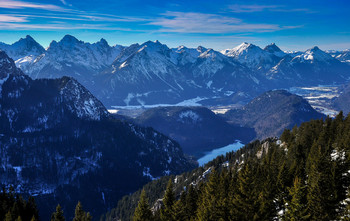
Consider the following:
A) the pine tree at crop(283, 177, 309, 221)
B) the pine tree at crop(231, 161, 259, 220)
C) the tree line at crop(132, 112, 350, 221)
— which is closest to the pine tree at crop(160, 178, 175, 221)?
the tree line at crop(132, 112, 350, 221)

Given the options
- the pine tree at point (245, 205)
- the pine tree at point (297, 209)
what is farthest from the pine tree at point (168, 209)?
the pine tree at point (297, 209)

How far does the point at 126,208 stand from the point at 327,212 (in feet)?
533

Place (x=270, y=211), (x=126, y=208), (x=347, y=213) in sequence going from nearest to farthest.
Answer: (x=347, y=213) → (x=270, y=211) → (x=126, y=208)

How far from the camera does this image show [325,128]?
110 m

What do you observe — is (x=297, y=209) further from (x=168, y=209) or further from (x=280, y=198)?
(x=168, y=209)

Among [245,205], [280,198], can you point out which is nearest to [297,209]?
[245,205]

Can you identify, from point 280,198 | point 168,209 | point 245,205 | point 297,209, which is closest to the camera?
point 297,209

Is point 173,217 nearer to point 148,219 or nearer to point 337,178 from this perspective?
point 148,219

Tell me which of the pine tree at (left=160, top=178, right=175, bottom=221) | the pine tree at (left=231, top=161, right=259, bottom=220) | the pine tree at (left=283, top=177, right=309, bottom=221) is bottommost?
the pine tree at (left=160, top=178, right=175, bottom=221)

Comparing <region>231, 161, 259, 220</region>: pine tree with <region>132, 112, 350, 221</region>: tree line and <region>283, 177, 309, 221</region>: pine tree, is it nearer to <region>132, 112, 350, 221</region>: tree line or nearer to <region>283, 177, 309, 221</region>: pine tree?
<region>132, 112, 350, 221</region>: tree line

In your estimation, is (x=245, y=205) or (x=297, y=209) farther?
(x=245, y=205)

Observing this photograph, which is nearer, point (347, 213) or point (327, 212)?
point (347, 213)

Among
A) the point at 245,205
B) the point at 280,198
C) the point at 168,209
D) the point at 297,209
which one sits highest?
the point at 297,209

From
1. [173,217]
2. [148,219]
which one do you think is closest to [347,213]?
[173,217]
